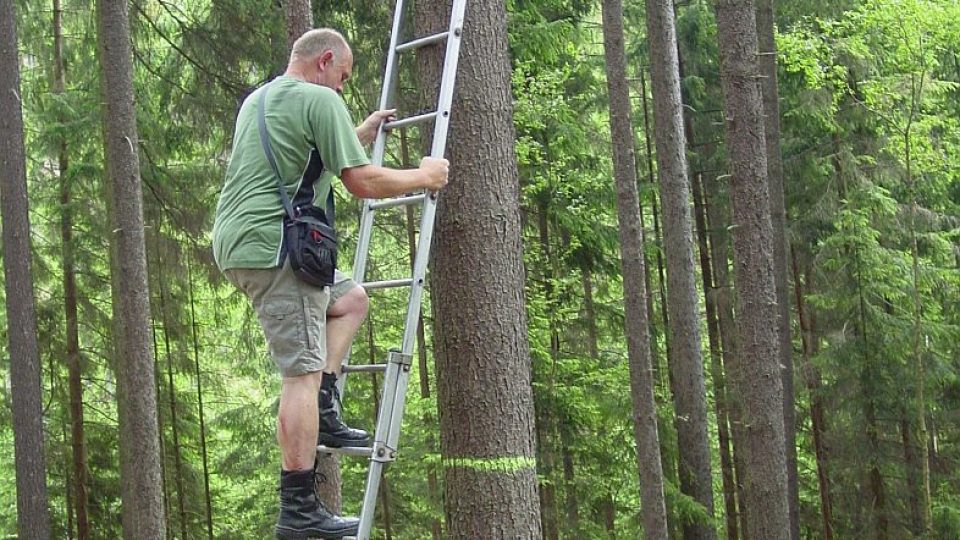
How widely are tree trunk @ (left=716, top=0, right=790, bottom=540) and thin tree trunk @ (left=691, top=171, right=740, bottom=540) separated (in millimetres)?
9270

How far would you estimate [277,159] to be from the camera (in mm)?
4133

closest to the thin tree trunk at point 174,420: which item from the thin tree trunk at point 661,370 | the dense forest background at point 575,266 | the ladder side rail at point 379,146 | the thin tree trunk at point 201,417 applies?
the dense forest background at point 575,266

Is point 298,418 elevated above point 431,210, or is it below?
below

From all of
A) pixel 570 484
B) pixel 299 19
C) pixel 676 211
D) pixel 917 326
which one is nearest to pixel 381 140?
pixel 299 19

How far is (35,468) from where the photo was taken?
12078 millimetres

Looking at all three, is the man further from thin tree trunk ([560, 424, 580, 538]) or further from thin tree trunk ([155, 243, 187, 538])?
thin tree trunk ([155, 243, 187, 538])

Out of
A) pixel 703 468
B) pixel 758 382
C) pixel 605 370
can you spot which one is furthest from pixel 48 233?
pixel 758 382

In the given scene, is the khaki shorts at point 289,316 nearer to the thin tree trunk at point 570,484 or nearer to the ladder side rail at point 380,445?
the ladder side rail at point 380,445

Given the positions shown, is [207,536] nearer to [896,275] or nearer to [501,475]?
[896,275]

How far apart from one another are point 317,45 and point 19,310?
9.12 metres

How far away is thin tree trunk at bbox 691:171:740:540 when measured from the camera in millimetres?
18719

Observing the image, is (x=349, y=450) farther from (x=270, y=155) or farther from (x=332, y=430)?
(x=270, y=155)

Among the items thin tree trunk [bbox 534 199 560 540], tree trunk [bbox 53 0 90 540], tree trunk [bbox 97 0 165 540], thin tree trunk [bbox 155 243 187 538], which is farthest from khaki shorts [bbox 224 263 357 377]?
thin tree trunk [bbox 155 243 187 538]

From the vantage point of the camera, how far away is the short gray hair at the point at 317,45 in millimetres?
4312
